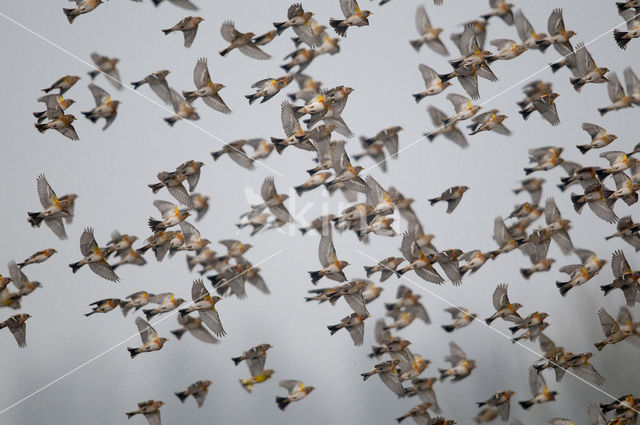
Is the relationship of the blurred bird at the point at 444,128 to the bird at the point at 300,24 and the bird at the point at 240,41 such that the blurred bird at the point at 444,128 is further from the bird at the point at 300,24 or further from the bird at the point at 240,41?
the bird at the point at 240,41

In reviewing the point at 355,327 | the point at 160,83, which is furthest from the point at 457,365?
the point at 160,83

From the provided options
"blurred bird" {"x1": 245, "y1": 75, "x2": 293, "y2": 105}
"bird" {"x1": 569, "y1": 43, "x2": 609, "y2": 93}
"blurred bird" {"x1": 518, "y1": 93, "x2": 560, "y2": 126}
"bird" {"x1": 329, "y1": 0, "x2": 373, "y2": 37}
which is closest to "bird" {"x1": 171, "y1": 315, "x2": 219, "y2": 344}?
"blurred bird" {"x1": 245, "y1": 75, "x2": 293, "y2": 105}

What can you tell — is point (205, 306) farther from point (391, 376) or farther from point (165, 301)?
point (391, 376)

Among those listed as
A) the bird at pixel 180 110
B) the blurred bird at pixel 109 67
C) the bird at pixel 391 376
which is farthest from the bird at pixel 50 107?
the bird at pixel 391 376

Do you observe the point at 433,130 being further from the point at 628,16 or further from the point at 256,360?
the point at 256,360

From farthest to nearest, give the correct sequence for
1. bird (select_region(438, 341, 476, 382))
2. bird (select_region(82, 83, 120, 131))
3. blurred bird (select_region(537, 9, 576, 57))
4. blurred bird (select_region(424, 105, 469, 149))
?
bird (select_region(438, 341, 476, 382)) → blurred bird (select_region(424, 105, 469, 149)) → blurred bird (select_region(537, 9, 576, 57)) → bird (select_region(82, 83, 120, 131))

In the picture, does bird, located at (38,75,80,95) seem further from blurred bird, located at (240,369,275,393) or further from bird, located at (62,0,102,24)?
blurred bird, located at (240,369,275,393)
